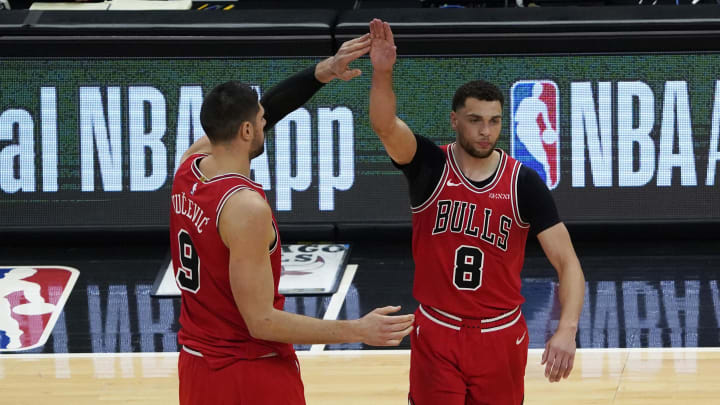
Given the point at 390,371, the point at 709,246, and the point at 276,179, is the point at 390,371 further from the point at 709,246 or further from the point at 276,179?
the point at 709,246

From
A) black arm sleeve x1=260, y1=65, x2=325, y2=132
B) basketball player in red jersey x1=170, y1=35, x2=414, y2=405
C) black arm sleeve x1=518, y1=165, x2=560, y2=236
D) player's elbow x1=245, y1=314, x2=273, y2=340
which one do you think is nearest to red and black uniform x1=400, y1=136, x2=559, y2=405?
black arm sleeve x1=518, y1=165, x2=560, y2=236

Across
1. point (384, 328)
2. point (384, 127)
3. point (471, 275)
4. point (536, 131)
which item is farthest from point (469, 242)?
point (536, 131)

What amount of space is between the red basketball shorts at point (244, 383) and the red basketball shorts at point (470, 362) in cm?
74

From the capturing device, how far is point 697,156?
26.4ft

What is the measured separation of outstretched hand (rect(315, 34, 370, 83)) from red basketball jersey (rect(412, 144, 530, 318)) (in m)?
0.57

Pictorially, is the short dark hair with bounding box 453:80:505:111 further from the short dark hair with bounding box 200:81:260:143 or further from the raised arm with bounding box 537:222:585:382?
the short dark hair with bounding box 200:81:260:143

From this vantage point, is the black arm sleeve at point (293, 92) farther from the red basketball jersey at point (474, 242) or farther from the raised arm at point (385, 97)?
the red basketball jersey at point (474, 242)

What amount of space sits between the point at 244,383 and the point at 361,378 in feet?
7.77

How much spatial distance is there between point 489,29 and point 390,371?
2.96 meters

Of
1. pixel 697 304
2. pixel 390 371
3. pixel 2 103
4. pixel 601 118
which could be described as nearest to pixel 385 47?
pixel 390 371

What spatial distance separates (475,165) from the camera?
4391 millimetres

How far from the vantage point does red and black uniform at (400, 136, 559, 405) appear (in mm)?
4281

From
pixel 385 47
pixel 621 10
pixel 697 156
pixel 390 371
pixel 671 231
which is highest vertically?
pixel 621 10

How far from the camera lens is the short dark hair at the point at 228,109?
353 centimetres
